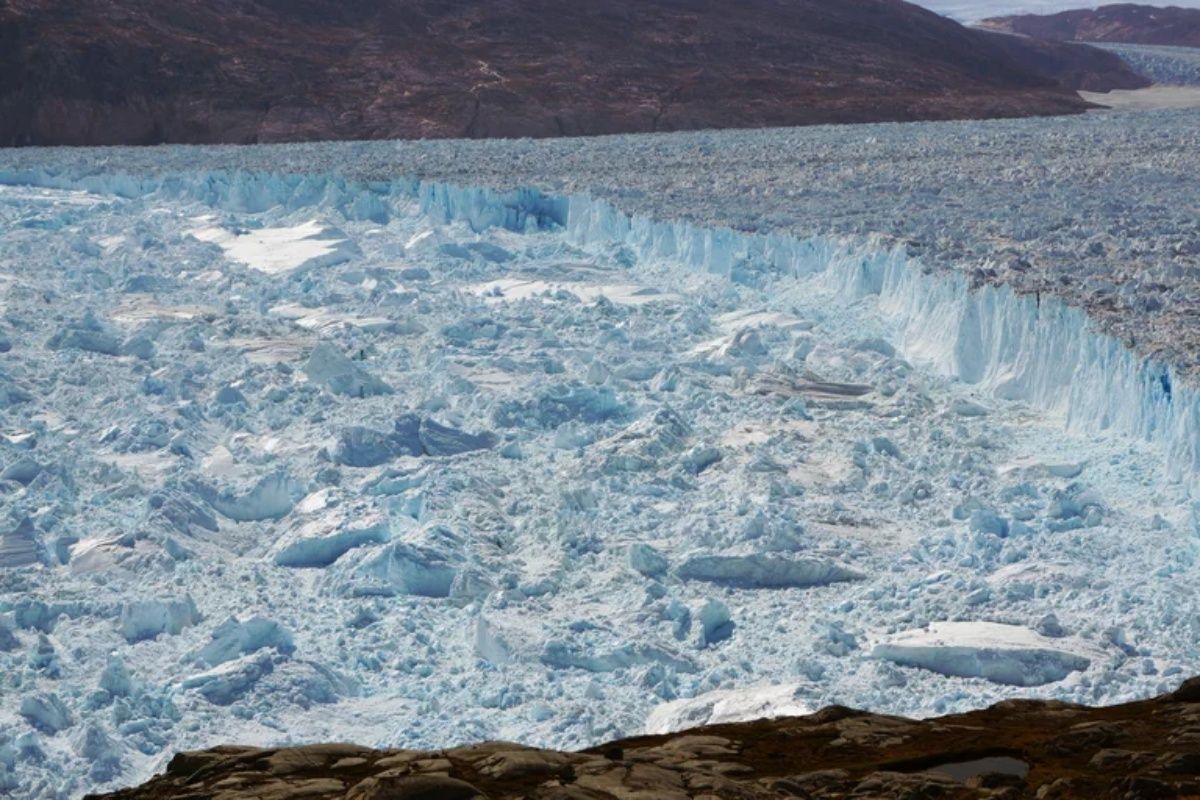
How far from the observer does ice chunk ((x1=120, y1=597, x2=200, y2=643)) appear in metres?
6.95

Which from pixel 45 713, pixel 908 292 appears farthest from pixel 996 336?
pixel 45 713

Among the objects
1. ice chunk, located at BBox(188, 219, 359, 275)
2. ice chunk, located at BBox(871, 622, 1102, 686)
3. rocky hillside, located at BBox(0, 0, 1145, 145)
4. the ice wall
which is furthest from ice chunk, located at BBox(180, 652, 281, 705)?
rocky hillside, located at BBox(0, 0, 1145, 145)

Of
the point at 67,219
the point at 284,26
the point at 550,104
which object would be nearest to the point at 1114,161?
the point at 67,219

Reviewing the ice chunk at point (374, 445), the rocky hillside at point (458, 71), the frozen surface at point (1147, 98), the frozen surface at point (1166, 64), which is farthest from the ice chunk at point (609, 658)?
the frozen surface at point (1166, 64)

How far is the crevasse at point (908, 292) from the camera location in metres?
9.08

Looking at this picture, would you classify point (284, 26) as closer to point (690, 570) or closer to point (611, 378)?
point (611, 378)

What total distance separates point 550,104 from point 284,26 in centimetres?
813

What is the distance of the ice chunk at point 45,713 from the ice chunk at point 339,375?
4834 mm

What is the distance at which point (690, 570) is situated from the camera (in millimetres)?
7629

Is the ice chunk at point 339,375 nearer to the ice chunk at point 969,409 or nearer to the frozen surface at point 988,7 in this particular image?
the ice chunk at point 969,409

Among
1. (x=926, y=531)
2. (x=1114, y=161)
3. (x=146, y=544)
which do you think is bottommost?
(x=146, y=544)

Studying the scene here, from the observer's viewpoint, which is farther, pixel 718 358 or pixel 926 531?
pixel 718 358

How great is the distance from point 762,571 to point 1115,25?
6748 centimetres

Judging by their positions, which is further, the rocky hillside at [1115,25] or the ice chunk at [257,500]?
the rocky hillside at [1115,25]
